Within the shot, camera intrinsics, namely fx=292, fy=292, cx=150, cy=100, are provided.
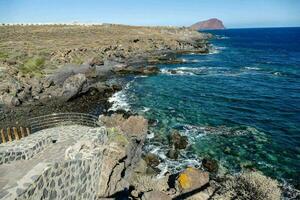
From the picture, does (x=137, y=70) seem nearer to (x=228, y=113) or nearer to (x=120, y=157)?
(x=228, y=113)

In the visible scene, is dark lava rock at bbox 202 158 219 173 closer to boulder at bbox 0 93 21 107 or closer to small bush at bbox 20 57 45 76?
boulder at bbox 0 93 21 107

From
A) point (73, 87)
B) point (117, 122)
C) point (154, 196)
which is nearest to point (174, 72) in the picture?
point (73, 87)

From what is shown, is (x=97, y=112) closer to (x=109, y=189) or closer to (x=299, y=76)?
(x=109, y=189)

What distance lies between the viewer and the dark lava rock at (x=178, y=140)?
2933 cm

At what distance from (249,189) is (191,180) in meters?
4.18

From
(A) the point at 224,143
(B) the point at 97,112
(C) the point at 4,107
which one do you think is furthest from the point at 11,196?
(C) the point at 4,107

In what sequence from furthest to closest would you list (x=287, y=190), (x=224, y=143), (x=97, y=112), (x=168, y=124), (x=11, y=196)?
1. (x=97, y=112)
2. (x=168, y=124)
3. (x=224, y=143)
4. (x=287, y=190)
5. (x=11, y=196)

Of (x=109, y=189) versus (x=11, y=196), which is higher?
(x=11, y=196)

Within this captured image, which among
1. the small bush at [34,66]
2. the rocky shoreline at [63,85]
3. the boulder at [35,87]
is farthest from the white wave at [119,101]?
the small bush at [34,66]

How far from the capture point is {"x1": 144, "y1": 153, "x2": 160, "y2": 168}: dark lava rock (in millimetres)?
25970

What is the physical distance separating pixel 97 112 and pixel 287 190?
25636 millimetres

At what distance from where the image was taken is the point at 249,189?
21016mm

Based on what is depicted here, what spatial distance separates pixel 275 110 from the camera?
41.3m

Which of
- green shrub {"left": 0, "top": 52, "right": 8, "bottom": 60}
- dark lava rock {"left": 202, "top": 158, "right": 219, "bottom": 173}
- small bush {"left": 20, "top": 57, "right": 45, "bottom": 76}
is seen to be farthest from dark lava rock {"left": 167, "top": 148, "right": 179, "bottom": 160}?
green shrub {"left": 0, "top": 52, "right": 8, "bottom": 60}
